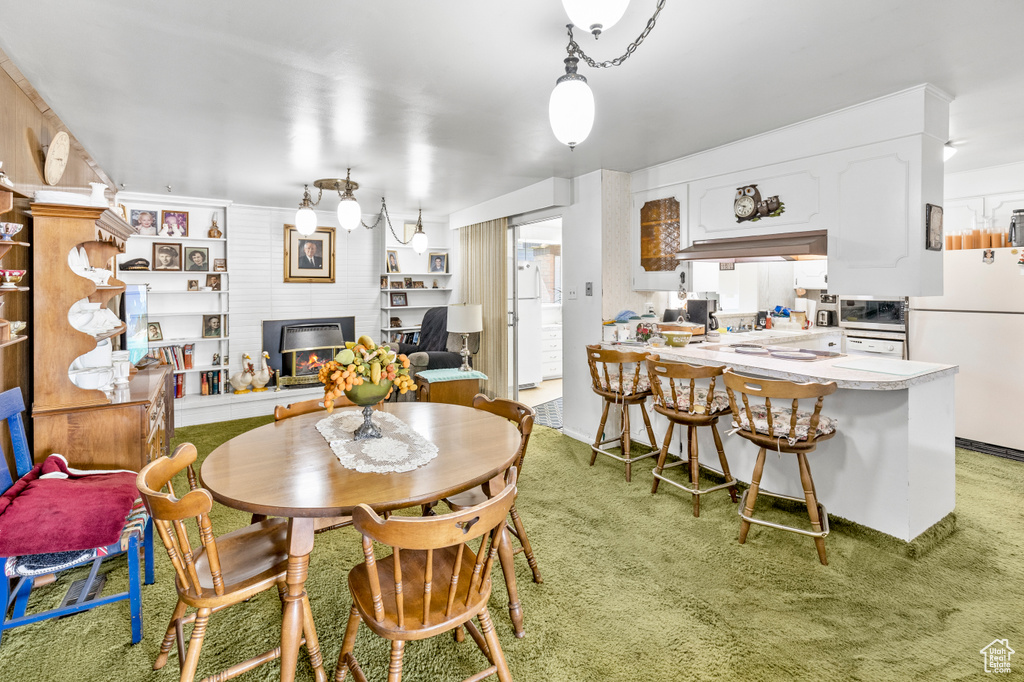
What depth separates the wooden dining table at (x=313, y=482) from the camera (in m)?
1.52

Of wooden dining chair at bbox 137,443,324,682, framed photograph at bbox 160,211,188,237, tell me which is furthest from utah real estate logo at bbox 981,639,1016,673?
framed photograph at bbox 160,211,188,237

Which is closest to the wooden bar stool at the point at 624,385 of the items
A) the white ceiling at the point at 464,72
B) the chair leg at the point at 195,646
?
the white ceiling at the point at 464,72

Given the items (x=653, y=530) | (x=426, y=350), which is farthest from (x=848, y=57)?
(x=426, y=350)

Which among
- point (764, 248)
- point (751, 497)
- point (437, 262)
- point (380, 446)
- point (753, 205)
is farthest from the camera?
point (437, 262)

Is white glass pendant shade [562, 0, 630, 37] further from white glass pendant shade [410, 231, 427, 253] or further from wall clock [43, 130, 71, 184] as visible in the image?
white glass pendant shade [410, 231, 427, 253]

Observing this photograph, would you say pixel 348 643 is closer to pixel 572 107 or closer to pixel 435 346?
pixel 572 107

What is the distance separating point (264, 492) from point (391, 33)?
1841 mm

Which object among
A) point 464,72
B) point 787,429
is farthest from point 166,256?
point 787,429

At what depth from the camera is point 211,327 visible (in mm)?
5727

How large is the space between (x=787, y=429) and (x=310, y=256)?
561cm

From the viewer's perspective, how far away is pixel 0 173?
80.7 inches

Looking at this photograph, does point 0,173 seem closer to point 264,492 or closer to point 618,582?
point 264,492

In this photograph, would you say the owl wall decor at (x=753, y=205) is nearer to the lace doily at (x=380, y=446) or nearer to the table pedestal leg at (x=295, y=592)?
the lace doily at (x=380, y=446)

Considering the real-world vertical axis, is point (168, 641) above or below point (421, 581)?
below
